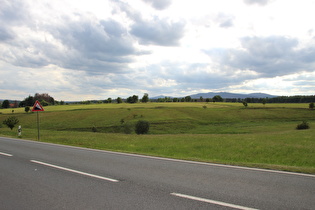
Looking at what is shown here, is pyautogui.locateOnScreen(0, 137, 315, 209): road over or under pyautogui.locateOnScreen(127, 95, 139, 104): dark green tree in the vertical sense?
under

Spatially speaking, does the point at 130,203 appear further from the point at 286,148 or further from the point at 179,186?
the point at 286,148

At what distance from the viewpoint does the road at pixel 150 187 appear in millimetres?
5664

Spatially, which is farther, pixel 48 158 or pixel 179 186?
pixel 48 158

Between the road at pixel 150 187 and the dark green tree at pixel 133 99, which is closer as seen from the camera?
the road at pixel 150 187

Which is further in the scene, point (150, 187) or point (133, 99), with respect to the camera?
point (133, 99)

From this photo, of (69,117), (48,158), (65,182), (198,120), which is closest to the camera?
(65,182)

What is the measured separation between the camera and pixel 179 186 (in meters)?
6.89

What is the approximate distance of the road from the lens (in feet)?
18.6

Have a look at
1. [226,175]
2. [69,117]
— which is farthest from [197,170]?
[69,117]

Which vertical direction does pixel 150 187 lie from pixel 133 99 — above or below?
below

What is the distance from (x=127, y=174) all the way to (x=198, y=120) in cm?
5417

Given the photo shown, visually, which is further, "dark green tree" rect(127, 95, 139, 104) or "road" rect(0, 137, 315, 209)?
"dark green tree" rect(127, 95, 139, 104)

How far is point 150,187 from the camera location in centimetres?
688

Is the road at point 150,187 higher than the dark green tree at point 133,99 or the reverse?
the reverse
